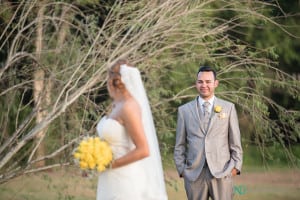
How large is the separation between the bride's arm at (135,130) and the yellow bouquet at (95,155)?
141 mm

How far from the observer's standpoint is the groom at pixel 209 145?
6.50 metres

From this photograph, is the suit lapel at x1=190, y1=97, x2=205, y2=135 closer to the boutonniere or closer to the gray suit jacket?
the gray suit jacket

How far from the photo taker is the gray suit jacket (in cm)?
650

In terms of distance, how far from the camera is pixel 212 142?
6.52 metres

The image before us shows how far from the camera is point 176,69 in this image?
404 inches

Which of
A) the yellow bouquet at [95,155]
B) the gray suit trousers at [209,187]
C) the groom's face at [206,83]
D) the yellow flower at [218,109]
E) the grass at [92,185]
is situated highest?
the groom's face at [206,83]

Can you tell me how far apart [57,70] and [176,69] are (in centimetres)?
155

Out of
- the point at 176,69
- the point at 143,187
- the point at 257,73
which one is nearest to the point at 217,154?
the point at 143,187

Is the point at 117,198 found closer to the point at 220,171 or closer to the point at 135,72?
the point at 135,72

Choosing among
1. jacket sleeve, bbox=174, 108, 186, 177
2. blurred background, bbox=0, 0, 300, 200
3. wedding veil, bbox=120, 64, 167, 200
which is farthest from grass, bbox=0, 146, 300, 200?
wedding veil, bbox=120, 64, 167, 200

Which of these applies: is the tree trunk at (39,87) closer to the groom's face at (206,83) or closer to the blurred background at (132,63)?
the blurred background at (132,63)

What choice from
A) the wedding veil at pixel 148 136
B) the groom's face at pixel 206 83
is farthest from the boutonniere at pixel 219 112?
the wedding veil at pixel 148 136

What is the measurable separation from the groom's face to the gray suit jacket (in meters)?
0.12

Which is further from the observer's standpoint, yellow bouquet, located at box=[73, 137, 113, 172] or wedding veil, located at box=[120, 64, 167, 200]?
wedding veil, located at box=[120, 64, 167, 200]
